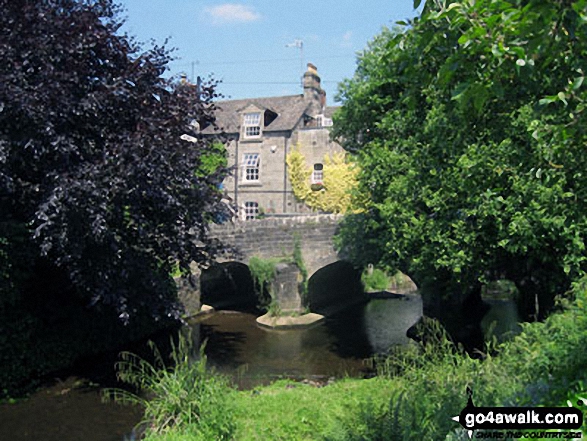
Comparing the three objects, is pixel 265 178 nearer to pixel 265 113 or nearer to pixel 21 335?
pixel 265 113

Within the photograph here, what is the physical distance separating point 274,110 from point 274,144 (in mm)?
3170

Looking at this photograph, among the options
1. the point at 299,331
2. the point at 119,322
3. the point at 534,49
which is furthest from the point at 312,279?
the point at 534,49

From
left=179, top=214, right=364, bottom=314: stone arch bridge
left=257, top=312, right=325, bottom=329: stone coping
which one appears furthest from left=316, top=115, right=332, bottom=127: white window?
left=257, top=312, right=325, bottom=329: stone coping

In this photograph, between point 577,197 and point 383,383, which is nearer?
point 577,197

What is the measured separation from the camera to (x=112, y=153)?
1195 centimetres

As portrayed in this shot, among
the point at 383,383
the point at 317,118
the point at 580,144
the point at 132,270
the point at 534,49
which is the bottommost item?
the point at 383,383

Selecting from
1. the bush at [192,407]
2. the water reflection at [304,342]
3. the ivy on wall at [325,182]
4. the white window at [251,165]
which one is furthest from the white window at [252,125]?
the bush at [192,407]

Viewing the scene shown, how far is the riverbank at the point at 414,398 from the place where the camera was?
5.08 metres

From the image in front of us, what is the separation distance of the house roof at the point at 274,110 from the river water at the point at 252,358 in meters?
14.4

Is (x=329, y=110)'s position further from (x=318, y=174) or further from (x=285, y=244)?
(x=285, y=244)

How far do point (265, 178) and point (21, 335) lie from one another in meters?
25.2

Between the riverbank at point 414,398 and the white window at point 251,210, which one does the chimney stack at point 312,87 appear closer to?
the white window at point 251,210

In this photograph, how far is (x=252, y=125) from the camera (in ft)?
121

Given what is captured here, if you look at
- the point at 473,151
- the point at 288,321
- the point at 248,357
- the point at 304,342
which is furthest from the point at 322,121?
the point at 473,151
